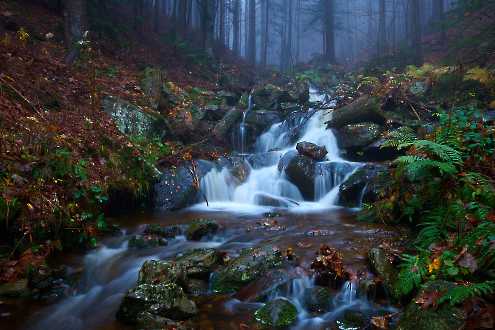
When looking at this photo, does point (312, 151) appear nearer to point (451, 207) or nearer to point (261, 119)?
point (261, 119)

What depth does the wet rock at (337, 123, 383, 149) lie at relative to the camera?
11.6 meters

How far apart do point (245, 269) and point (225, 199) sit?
224 inches

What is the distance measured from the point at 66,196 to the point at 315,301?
4.70m

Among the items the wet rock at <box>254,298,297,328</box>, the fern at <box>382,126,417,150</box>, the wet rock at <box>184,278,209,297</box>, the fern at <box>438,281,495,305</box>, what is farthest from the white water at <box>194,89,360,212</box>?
the fern at <box>438,281,495,305</box>

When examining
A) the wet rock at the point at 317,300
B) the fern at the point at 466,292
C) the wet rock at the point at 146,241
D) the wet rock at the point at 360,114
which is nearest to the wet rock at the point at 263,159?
the wet rock at the point at 360,114

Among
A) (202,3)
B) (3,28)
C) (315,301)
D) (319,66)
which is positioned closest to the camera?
(315,301)

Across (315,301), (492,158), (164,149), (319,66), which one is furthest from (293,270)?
(319,66)

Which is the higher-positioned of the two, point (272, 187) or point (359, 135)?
point (359, 135)

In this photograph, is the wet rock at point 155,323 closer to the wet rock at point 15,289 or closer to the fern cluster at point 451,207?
the wet rock at point 15,289

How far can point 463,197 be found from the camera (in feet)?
17.4

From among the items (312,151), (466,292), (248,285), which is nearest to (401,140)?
(466,292)

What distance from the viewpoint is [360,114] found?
1254 cm

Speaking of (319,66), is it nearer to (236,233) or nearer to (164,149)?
(164,149)

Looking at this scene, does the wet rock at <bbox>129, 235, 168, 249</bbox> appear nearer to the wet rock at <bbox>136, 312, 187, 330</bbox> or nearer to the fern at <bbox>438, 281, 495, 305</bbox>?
the wet rock at <bbox>136, 312, 187, 330</bbox>
